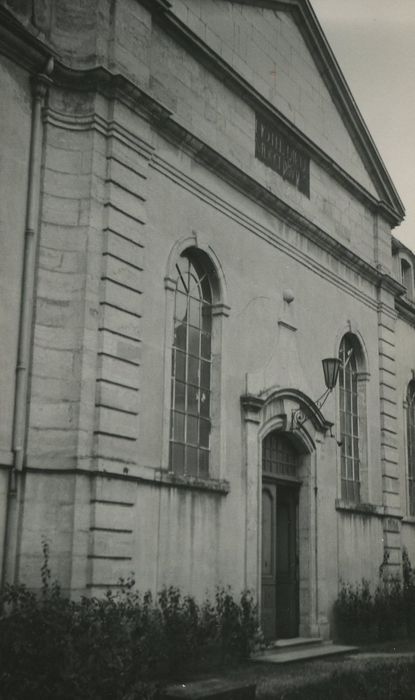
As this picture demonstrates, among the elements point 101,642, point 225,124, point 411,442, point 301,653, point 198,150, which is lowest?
point 301,653

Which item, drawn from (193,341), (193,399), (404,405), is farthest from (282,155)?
(404,405)

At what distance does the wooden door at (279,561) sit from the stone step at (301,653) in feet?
1.71

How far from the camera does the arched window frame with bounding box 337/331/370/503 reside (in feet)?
51.3

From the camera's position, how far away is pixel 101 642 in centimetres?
768

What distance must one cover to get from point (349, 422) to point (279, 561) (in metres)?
3.45

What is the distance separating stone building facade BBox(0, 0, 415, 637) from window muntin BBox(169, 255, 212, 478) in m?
0.03

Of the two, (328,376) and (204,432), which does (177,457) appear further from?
(328,376)

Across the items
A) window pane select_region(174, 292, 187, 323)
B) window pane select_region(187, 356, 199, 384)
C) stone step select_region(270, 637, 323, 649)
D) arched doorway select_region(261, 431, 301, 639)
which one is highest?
window pane select_region(174, 292, 187, 323)

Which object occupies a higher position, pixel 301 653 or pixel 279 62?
pixel 279 62

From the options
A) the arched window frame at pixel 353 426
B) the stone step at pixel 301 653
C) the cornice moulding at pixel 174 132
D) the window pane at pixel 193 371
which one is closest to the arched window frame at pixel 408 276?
the cornice moulding at pixel 174 132

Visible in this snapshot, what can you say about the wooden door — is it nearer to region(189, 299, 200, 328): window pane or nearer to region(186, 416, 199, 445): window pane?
region(186, 416, 199, 445): window pane

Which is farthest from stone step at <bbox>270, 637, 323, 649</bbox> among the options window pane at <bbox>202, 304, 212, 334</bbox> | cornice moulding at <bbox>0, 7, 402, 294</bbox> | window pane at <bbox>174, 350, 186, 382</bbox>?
cornice moulding at <bbox>0, 7, 402, 294</bbox>

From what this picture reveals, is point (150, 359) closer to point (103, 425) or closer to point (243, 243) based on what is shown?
point (103, 425)

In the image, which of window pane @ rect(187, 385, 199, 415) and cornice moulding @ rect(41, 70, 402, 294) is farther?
window pane @ rect(187, 385, 199, 415)
